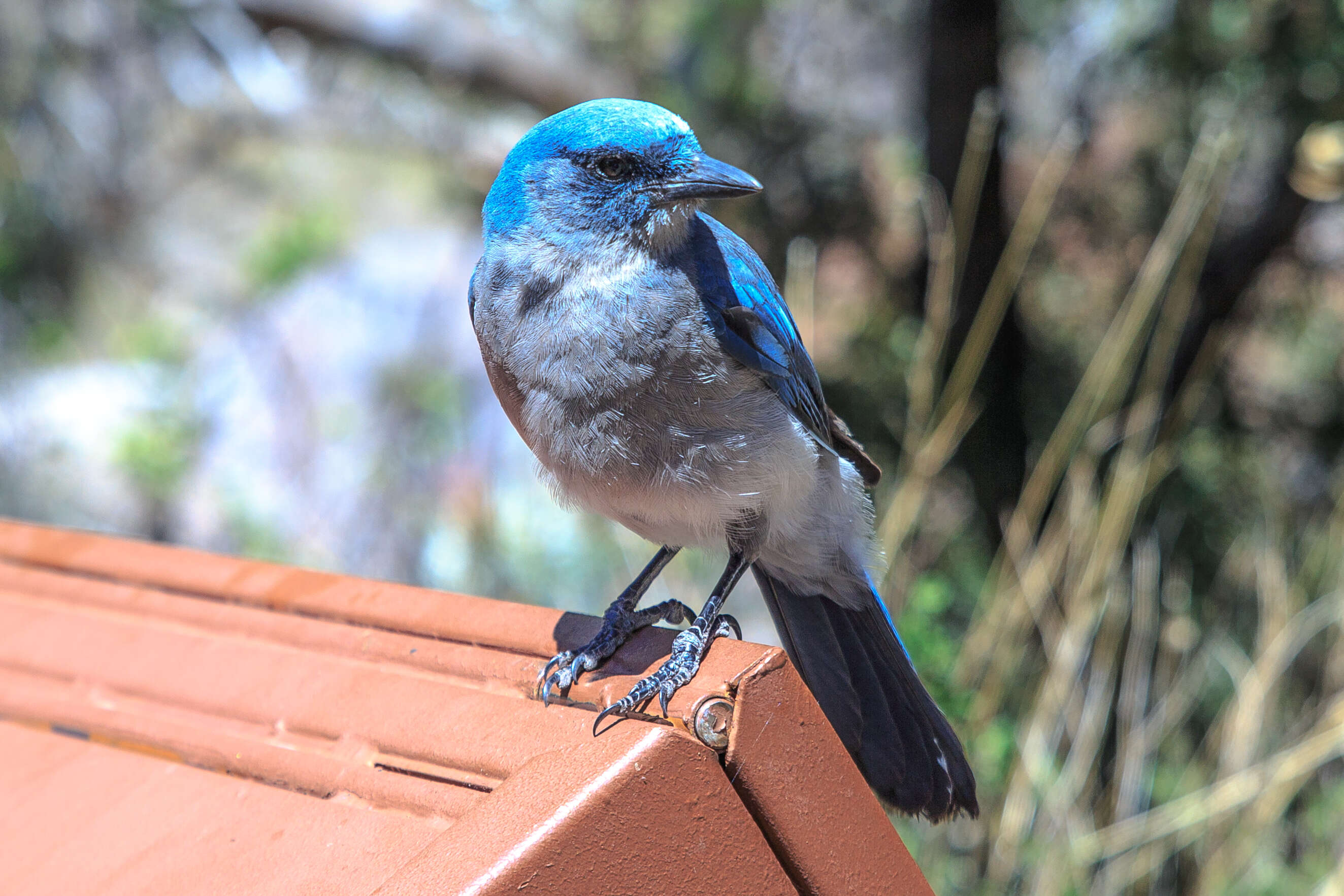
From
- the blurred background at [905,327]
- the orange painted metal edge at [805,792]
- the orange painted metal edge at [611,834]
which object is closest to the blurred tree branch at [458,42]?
the blurred background at [905,327]

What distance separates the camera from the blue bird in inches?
70.0

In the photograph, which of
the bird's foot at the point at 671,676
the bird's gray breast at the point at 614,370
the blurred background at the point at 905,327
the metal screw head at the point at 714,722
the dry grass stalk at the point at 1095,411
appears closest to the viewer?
the metal screw head at the point at 714,722

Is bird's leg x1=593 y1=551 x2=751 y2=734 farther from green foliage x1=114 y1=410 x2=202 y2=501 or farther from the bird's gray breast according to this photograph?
green foliage x1=114 y1=410 x2=202 y2=501

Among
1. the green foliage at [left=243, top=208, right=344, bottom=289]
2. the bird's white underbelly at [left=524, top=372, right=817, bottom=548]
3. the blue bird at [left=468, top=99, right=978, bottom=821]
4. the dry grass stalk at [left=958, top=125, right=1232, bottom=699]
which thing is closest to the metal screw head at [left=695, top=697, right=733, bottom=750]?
the blue bird at [left=468, top=99, right=978, bottom=821]

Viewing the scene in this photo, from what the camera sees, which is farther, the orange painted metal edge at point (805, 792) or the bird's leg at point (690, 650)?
the bird's leg at point (690, 650)

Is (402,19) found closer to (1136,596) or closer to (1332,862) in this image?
(1136,596)

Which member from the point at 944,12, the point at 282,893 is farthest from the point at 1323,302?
the point at 282,893

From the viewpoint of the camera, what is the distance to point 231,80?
6.74 meters

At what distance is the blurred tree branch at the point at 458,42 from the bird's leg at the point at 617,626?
450 cm

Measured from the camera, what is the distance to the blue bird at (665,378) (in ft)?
5.83

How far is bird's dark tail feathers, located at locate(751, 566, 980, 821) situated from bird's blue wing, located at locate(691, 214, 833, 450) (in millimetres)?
352

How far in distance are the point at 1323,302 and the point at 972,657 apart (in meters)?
2.98

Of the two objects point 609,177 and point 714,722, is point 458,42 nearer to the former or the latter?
point 609,177

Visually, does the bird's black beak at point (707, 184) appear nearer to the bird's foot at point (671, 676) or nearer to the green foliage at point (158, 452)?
the bird's foot at point (671, 676)
